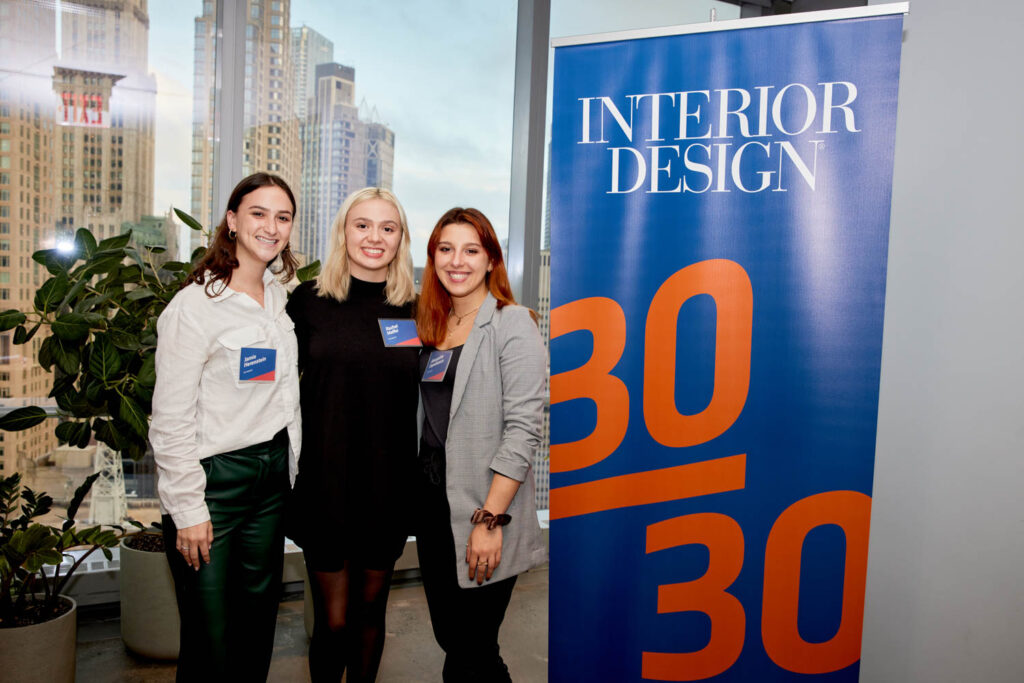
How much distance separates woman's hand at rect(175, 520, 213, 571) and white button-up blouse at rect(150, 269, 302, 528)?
2 cm

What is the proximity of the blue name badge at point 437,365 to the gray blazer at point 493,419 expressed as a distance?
0.17 feet

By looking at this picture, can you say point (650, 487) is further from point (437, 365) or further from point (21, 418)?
point (21, 418)

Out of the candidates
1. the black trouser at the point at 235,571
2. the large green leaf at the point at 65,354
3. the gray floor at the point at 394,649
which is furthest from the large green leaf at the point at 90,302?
the gray floor at the point at 394,649

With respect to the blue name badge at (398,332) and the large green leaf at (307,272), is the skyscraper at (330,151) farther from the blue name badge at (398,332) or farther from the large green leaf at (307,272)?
the blue name badge at (398,332)

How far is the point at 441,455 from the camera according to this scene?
159cm

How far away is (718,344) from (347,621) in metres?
1.23

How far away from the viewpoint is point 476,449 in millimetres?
1548

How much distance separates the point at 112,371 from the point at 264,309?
0.65 meters

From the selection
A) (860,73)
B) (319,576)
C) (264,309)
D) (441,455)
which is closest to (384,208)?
(264,309)

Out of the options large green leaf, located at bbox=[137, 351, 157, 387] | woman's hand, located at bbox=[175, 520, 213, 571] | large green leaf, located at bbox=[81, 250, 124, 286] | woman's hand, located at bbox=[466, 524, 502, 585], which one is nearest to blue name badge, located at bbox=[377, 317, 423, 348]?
woman's hand, located at bbox=[466, 524, 502, 585]

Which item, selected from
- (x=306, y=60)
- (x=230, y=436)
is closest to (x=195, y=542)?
(x=230, y=436)

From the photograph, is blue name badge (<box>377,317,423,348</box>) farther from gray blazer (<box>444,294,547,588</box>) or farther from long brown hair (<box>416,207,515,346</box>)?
gray blazer (<box>444,294,547,588</box>)

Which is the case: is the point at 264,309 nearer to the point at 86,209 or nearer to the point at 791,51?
the point at 791,51

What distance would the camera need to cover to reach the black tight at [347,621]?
1706mm
